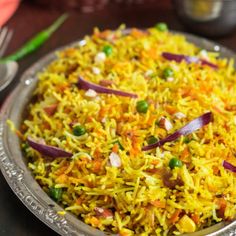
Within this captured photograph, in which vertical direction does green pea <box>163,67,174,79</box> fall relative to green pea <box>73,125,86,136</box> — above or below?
below

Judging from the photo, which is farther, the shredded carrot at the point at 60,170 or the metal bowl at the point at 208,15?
the metal bowl at the point at 208,15

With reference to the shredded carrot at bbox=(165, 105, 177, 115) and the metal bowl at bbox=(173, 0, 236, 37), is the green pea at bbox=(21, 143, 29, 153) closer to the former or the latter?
the shredded carrot at bbox=(165, 105, 177, 115)

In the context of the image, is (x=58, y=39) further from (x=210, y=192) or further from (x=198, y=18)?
(x=210, y=192)

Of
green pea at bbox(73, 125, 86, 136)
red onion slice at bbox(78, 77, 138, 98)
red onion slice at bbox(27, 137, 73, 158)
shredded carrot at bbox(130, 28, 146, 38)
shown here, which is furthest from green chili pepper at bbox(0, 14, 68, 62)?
green pea at bbox(73, 125, 86, 136)

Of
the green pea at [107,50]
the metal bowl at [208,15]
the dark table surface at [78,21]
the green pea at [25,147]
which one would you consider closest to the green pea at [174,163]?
the green pea at [25,147]

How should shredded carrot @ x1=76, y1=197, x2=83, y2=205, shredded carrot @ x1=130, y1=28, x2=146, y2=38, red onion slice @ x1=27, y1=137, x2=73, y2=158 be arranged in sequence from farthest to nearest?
shredded carrot @ x1=130, y1=28, x2=146, y2=38 → red onion slice @ x1=27, y1=137, x2=73, y2=158 → shredded carrot @ x1=76, y1=197, x2=83, y2=205

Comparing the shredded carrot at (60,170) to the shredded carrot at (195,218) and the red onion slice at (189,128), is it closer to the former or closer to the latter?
the red onion slice at (189,128)
